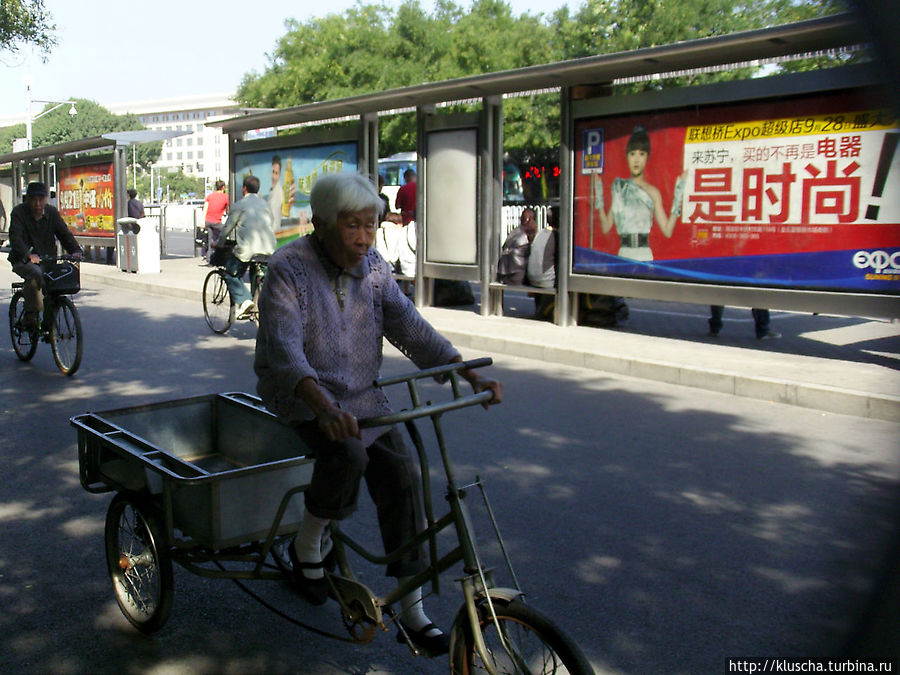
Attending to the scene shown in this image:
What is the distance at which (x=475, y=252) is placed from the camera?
42.9ft

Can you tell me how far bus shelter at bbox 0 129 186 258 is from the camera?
21.7 meters

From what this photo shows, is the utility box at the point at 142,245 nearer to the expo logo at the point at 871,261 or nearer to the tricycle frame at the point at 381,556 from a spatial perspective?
the expo logo at the point at 871,261

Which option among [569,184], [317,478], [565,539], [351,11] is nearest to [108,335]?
[569,184]

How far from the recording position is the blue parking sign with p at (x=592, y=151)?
11398 millimetres

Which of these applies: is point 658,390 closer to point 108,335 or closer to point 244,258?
point 244,258

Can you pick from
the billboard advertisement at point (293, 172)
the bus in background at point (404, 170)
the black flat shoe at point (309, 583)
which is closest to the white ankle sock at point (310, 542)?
the black flat shoe at point (309, 583)

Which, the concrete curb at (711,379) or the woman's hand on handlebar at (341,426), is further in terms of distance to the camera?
the concrete curb at (711,379)

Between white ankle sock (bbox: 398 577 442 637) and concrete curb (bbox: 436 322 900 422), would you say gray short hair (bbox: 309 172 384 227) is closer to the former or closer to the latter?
white ankle sock (bbox: 398 577 442 637)

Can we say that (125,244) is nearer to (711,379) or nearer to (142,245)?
(142,245)

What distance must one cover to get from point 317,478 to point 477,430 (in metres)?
3.66

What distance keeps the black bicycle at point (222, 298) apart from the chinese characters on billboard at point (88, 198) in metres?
Result: 11.6

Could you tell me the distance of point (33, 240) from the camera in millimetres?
9188

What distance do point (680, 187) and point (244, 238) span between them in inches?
191

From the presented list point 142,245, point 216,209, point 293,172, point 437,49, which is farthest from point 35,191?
point 437,49
